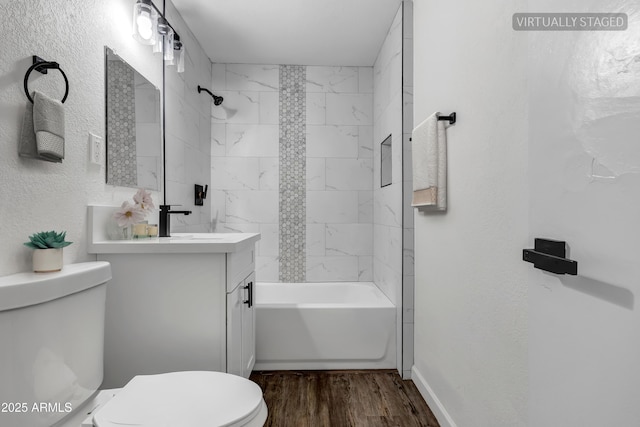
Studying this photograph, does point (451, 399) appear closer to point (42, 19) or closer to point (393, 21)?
point (42, 19)

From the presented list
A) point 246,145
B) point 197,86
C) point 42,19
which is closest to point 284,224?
point 246,145

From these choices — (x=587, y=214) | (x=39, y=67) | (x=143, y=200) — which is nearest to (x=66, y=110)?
(x=39, y=67)

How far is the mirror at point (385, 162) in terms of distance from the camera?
2789 mm

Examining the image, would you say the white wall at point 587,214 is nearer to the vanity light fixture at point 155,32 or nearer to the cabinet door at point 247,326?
the cabinet door at point 247,326

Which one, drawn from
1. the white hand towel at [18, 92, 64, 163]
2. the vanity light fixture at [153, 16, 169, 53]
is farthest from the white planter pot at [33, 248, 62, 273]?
the vanity light fixture at [153, 16, 169, 53]

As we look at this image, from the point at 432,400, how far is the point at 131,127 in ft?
6.99

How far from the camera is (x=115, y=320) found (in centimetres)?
146

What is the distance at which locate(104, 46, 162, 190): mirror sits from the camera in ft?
5.34

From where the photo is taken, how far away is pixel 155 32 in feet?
6.37

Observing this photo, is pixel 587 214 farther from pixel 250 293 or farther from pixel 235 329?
pixel 250 293

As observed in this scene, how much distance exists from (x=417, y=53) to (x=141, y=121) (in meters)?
1.66

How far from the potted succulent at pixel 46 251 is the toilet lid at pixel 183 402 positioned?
0.44m

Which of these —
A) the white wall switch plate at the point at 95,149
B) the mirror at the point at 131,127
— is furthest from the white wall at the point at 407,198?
the white wall switch plate at the point at 95,149

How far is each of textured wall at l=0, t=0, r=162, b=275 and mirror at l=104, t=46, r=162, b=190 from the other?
0.05 m
